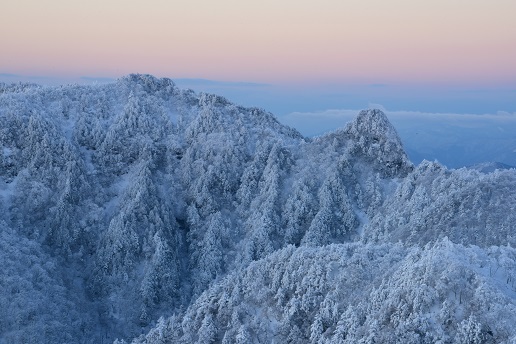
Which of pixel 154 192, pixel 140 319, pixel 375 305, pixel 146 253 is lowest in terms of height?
pixel 140 319

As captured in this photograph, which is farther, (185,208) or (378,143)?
(378,143)

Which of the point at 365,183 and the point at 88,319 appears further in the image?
the point at 365,183

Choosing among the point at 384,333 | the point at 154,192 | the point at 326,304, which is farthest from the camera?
the point at 154,192

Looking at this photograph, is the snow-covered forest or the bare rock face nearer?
the snow-covered forest

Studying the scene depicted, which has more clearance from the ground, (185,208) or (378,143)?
(378,143)

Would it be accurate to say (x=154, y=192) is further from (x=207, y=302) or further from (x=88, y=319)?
(x=207, y=302)

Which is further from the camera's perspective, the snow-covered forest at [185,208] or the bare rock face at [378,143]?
the bare rock face at [378,143]

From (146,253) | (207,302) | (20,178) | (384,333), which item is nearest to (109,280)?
(146,253)

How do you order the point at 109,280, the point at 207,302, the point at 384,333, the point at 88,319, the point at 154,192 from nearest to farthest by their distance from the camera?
the point at 384,333
the point at 207,302
the point at 88,319
the point at 109,280
the point at 154,192
